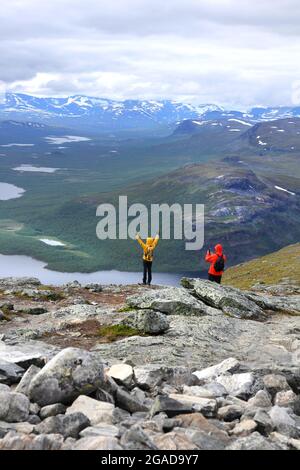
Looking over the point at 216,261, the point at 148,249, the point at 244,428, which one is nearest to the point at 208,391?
the point at 244,428

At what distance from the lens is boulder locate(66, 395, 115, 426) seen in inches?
505

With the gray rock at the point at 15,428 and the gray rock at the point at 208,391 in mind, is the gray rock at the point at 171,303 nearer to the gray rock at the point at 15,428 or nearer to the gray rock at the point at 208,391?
the gray rock at the point at 208,391

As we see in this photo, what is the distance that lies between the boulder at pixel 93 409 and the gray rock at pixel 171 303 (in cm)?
1476

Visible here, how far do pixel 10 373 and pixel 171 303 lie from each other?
1398 centimetres

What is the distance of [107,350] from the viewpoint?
2220 cm

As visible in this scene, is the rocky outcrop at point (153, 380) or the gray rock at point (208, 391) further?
the gray rock at point (208, 391)

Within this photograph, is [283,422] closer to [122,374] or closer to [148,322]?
[122,374]

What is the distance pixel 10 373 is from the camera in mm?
15430

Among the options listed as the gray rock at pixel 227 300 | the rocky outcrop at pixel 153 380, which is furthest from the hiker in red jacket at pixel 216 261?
the rocky outcrop at pixel 153 380

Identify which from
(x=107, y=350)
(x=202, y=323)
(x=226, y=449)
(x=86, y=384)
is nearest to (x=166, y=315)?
(x=202, y=323)

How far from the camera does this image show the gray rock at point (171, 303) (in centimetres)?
2830
